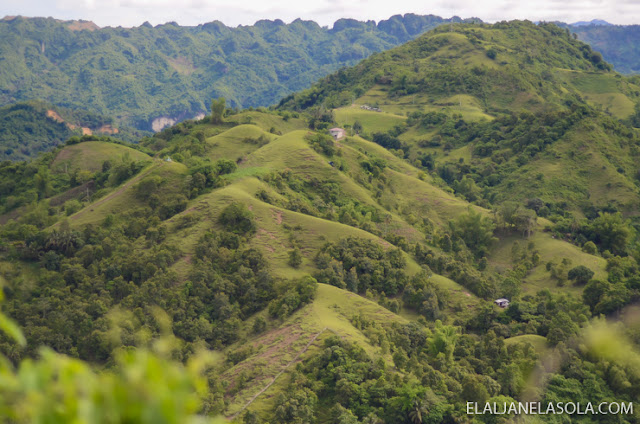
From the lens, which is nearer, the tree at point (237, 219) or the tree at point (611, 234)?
the tree at point (237, 219)

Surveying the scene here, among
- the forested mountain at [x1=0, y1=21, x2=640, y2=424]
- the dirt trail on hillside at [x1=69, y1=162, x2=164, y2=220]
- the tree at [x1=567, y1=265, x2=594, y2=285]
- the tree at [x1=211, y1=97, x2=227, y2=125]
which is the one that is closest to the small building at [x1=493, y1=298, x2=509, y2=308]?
the forested mountain at [x1=0, y1=21, x2=640, y2=424]

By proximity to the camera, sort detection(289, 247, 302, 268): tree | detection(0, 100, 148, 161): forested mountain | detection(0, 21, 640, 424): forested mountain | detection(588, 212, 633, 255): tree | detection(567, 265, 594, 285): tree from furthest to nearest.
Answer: detection(0, 100, 148, 161): forested mountain, detection(588, 212, 633, 255): tree, detection(567, 265, 594, 285): tree, detection(289, 247, 302, 268): tree, detection(0, 21, 640, 424): forested mountain

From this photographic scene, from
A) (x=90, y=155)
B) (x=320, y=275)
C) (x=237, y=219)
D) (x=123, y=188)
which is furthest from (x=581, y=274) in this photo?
(x=90, y=155)

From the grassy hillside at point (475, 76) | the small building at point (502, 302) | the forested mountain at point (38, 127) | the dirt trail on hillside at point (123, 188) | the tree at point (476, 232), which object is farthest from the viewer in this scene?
the forested mountain at point (38, 127)

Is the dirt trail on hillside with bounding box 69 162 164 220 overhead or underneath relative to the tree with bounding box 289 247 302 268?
overhead

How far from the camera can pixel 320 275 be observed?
135 feet

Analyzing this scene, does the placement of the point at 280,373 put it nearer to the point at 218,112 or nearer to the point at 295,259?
the point at 295,259

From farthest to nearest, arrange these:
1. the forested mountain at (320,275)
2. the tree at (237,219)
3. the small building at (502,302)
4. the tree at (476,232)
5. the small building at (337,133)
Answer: the small building at (337,133), the tree at (476,232), the small building at (502,302), the tree at (237,219), the forested mountain at (320,275)

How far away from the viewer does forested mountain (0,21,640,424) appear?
26844 mm

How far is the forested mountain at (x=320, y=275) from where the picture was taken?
26.8 meters

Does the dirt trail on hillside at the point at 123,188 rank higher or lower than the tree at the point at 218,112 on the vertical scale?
lower

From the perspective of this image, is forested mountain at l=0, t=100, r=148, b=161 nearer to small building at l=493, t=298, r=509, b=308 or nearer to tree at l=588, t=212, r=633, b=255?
small building at l=493, t=298, r=509, b=308

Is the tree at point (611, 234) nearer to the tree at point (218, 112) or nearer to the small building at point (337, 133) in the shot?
the small building at point (337, 133)

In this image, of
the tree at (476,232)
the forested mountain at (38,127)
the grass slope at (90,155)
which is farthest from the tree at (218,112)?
the forested mountain at (38,127)
